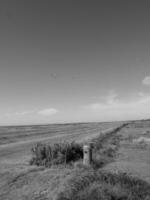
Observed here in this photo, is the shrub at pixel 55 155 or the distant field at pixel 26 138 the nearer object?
the shrub at pixel 55 155

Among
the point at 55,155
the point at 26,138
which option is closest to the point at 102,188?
the point at 55,155

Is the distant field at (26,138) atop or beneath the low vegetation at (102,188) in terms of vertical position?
beneath

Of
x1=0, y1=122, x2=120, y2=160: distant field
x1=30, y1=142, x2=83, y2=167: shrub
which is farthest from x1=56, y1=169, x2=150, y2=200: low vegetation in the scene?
x1=0, y1=122, x2=120, y2=160: distant field

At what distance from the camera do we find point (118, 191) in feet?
17.3

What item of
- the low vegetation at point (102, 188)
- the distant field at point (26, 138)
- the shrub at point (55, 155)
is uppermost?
the shrub at point (55, 155)

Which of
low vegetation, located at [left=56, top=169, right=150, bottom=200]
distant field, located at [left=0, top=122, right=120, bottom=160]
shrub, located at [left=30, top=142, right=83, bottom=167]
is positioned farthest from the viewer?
distant field, located at [left=0, top=122, right=120, bottom=160]

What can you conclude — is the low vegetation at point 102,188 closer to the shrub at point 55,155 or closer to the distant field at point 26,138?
the shrub at point 55,155

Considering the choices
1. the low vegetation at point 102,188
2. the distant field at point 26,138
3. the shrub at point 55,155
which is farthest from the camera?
the distant field at point 26,138

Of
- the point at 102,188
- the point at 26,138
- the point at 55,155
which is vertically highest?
the point at 55,155

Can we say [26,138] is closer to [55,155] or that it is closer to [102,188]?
[55,155]

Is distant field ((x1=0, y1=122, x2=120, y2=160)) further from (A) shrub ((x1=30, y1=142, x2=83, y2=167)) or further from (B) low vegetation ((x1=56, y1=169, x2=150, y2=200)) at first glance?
(B) low vegetation ((x1=56, y1=169, x2=150, y2=200))

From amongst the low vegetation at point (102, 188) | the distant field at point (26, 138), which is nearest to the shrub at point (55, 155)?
the low vegetation at point (102, 188)

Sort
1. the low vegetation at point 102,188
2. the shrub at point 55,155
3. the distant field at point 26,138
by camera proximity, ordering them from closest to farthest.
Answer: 1. the low vegetation at point 102,188
2. the shrub at point 55,155
3. the distant field at point 26,138

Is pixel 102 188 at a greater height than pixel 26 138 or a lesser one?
greater
